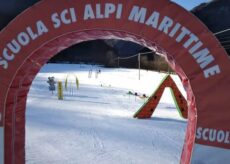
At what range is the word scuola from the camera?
148 inches

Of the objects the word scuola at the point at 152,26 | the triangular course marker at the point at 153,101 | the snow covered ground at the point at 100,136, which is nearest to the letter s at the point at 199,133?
the word scuola at the point at 152,26

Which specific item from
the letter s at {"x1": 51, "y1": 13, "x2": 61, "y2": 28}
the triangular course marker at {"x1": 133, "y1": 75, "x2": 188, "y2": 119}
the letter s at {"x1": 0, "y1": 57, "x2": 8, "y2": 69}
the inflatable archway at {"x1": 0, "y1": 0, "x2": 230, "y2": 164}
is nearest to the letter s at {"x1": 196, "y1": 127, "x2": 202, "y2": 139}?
the inflatable archway at {"x1": 0, "y1": 0, "x2": 230, "y2": 164}

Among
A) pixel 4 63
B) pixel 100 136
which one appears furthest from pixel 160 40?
pixel 100 136

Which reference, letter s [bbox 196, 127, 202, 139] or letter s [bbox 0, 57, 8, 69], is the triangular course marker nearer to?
letter s [bbox 196, 127, 202, 139]

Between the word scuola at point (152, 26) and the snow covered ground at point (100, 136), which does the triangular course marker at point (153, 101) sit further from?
the word scuola at point (152, 26)

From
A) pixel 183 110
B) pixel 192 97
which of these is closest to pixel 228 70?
pixel 192 97

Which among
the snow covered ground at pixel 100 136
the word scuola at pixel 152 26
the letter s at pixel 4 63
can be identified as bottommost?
the snow covered ground at pixel 100 136

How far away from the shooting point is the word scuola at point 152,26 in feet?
12.4

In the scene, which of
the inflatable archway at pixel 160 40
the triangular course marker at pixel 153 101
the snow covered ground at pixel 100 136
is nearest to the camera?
the inflatable archway at pixel 160 40

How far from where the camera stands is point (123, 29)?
12.6ft

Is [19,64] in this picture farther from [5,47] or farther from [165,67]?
[165,67]

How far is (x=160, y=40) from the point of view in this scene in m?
3.82

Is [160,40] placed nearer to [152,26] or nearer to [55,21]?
[152,26]

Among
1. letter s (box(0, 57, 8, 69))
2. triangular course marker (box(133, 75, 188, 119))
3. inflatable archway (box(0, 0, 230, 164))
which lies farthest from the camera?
triangular course marker (box(133, 75, 188, 119))
